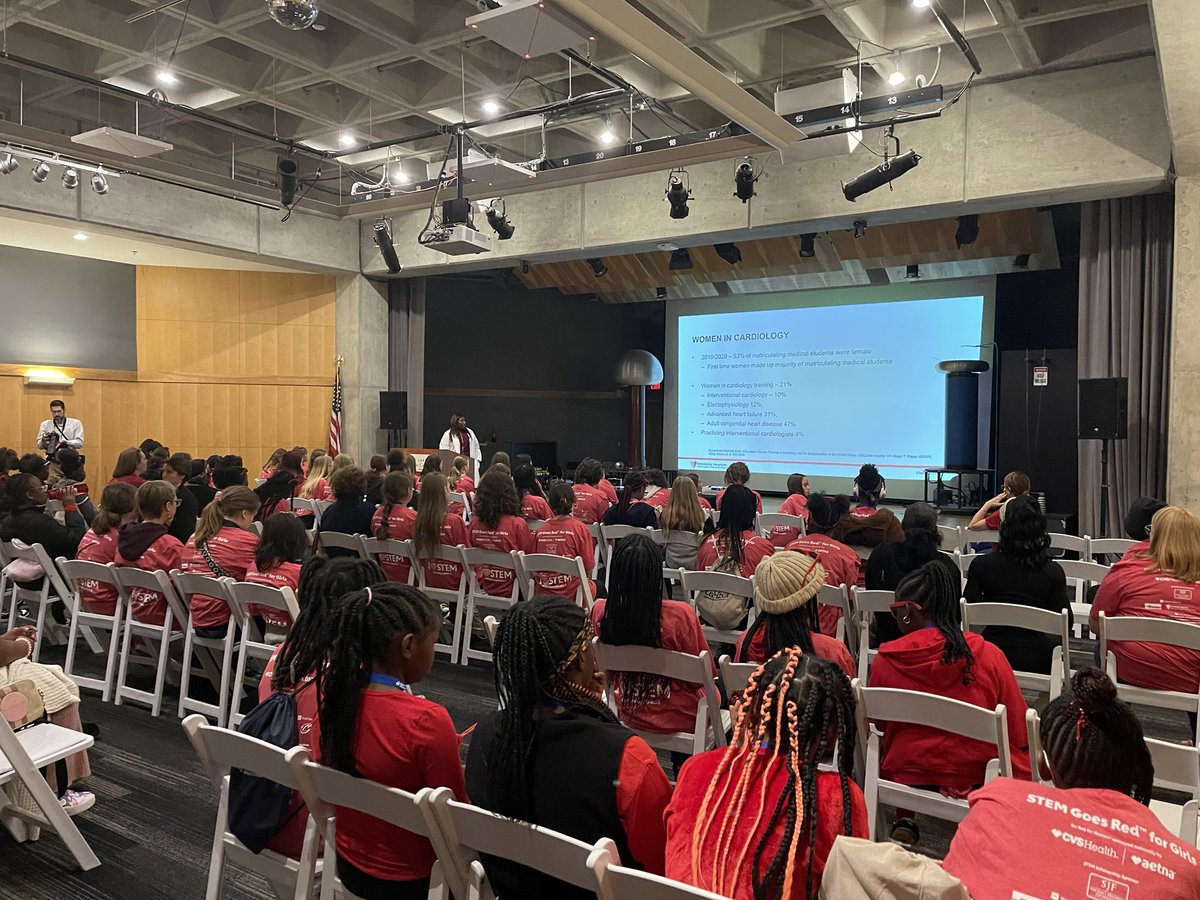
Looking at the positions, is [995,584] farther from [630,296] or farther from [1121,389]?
[630,296]

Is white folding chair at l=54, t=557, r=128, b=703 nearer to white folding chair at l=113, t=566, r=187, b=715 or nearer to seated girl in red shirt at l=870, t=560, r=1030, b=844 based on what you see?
white folding chair at l=113, t=566, r=187, b=715

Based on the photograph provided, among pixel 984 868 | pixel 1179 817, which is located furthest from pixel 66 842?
pixel 1179 817

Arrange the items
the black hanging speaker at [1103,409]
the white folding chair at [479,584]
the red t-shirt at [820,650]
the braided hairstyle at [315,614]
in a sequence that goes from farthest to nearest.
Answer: the black hanging speaker at [1103,409]
the white folding chair at [479,584]
the red t-shirt at [820,650]
the braided hairstyle at [315,614]

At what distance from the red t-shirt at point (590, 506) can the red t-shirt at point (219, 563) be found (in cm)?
287

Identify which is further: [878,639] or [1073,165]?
[1073,165]

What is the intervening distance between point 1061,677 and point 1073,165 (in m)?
5.89

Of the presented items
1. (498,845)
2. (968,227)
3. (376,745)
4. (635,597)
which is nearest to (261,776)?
(376,745)

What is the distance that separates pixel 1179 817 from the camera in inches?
78.1

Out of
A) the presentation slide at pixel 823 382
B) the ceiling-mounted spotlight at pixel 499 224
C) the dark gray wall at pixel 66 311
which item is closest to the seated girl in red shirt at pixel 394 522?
the ceiling-mounted spotlight at pixel 499 224

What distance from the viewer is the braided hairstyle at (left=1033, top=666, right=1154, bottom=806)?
1.53 meters

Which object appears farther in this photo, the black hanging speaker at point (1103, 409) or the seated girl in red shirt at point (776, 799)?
the black hanging speaker at point (1103, 409)

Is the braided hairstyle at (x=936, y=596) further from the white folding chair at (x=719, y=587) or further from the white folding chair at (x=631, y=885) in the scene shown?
the white folding chair at (x=631, y=885)

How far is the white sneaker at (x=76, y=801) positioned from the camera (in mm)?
3068

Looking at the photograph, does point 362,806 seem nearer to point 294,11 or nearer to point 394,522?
point 394,522
